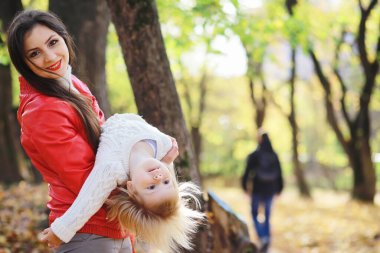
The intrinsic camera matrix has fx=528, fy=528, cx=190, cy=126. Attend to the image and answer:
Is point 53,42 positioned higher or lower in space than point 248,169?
higher

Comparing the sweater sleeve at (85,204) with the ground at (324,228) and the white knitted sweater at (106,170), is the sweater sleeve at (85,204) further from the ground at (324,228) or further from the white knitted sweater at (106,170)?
the ground at (324,228)

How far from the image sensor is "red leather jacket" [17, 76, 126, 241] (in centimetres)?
248

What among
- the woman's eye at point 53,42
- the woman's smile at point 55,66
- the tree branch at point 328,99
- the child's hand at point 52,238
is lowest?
the tree branch at point 328,99

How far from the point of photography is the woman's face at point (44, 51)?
2.60 meters

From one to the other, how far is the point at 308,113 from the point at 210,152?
14730mm

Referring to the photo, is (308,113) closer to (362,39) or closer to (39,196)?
(362,39)

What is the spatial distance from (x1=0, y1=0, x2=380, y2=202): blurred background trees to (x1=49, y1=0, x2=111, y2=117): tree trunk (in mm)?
13

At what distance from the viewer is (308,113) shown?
52719 mm

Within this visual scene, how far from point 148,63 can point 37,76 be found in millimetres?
1886

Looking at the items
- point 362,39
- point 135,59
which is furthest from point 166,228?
point 362,39

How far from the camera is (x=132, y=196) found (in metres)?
2.60

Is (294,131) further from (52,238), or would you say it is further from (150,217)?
(52,238)

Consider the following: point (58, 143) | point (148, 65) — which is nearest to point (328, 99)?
point (148, 65)

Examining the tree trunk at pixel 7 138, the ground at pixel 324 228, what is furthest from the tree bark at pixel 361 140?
the tree trunk at pixel 7 138
